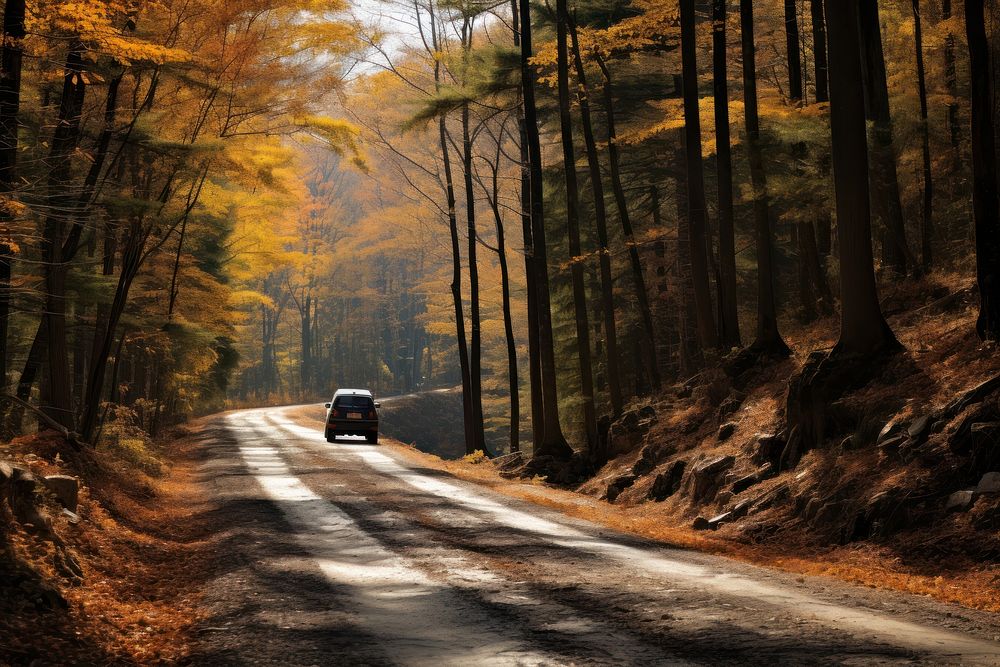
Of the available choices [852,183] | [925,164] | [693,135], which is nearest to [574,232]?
[693,135]

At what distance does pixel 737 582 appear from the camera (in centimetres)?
828

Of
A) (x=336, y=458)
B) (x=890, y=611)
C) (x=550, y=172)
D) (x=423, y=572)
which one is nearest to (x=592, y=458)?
(x=336, y=458)

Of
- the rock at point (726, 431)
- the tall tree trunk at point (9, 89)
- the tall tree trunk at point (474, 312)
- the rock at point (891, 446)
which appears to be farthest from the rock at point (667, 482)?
the tall tree trunk at point (474, 312)

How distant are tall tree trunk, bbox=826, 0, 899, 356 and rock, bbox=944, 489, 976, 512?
3.87 metres

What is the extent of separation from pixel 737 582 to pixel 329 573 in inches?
155

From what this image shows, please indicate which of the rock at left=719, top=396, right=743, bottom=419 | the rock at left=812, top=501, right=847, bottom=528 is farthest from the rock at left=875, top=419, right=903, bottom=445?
the rock at left=719, top=396, right=743, bottom=419

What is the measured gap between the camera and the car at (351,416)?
30.9 meters

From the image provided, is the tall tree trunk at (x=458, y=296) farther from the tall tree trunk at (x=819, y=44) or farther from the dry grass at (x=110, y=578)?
the dry grass at (x=110, y=578)

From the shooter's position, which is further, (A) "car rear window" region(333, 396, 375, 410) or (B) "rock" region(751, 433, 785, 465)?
(A) "car rear window" region(333, 396, 375, 410)

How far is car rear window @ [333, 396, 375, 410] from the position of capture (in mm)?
31125

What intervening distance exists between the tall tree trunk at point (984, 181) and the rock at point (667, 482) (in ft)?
19.2

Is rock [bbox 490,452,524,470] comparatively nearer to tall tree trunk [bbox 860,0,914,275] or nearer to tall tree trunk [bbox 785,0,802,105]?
tall tree trunk [bbox 860,0,914,275]

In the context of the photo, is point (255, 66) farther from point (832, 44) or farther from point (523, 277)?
point (523, 277)

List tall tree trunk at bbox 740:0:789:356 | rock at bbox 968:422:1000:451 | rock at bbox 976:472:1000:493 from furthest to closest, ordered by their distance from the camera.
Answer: tall tree trunk at bbox 740:0:789:356
rock at bbox 968:422:1000:451
rock at bbox 976:472:1000:493
